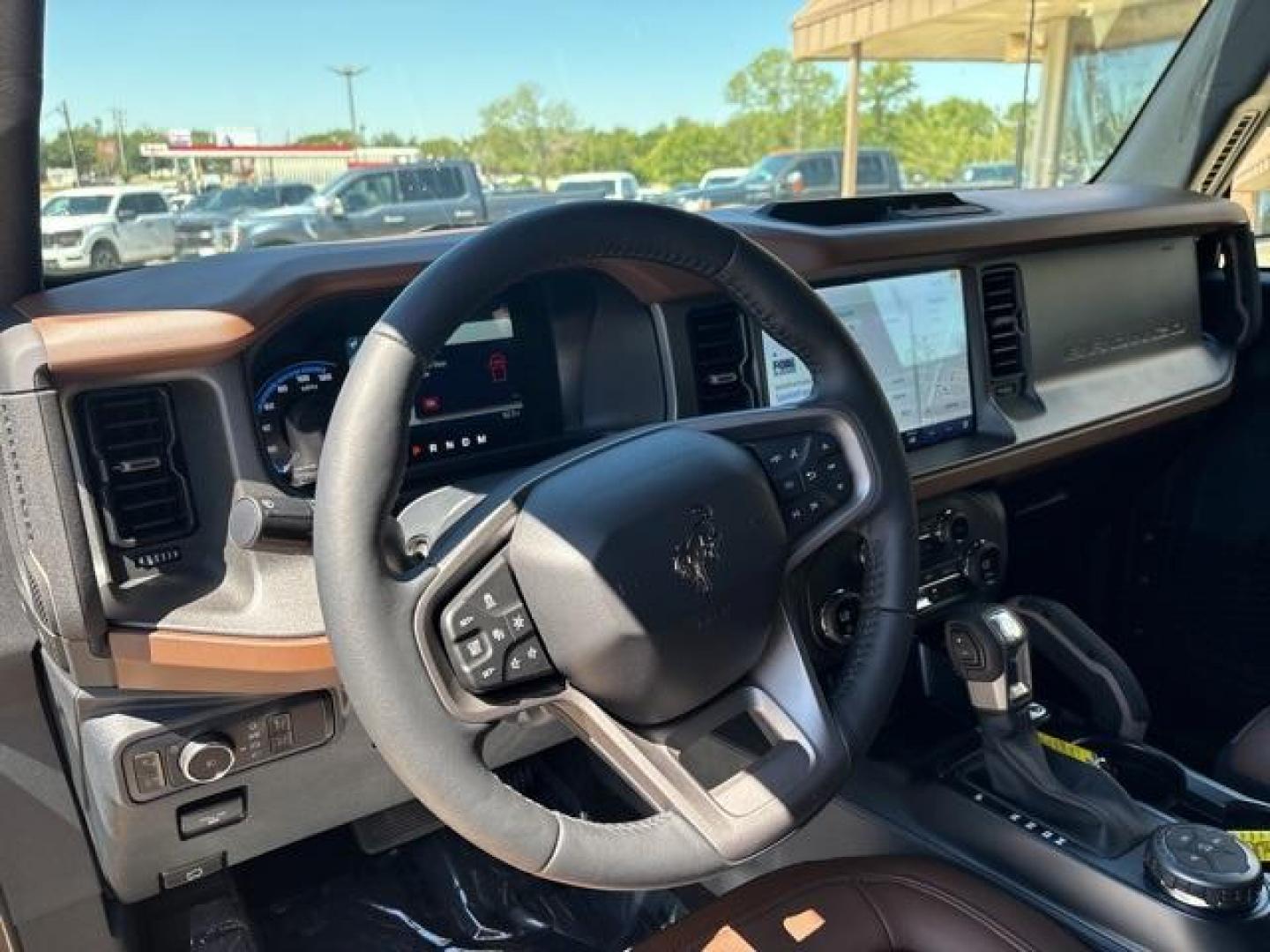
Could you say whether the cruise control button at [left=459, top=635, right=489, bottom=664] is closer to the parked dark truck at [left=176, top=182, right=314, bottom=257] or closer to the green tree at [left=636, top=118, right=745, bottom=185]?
the parked dark truck at [left=176, top=182, right=314, bottom=257]

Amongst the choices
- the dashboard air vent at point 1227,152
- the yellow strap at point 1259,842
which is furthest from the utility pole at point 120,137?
the dashboard air vent at point 1227,152

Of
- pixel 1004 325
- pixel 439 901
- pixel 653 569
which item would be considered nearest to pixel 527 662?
pixel 653 569

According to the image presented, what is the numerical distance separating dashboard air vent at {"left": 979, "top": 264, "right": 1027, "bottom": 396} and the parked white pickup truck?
1385mm

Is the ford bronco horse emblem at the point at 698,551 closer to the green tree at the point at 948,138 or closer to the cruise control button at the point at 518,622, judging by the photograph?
the cruise control button at the point at 518,622

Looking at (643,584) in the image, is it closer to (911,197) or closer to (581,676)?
(581,676)

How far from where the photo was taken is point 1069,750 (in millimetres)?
1799

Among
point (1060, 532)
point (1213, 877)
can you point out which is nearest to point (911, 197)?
point (1060, 532)

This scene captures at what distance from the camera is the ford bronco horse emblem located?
1.12 meters

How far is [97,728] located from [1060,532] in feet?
6.90

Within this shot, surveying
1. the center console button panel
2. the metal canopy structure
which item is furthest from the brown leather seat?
the metal canopy structure

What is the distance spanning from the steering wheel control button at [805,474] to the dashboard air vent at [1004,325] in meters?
0.94

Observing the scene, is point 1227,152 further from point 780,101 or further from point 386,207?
point 386,207

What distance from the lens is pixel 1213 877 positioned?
145cm

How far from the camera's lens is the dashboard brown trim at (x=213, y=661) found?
1269mm
